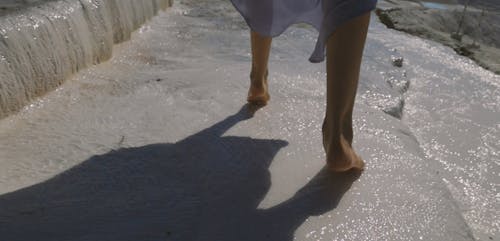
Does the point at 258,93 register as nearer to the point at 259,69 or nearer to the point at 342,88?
the point at 259,69

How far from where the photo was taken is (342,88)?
60.1 inches

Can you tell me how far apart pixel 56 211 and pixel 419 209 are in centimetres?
92

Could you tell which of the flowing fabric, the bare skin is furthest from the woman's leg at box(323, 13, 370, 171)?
the flowing fabric

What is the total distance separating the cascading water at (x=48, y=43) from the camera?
198cm

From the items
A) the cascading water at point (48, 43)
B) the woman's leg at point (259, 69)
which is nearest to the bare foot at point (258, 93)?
the woman's leg at point (259, 69)

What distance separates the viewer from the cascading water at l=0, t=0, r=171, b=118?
77.9 inches

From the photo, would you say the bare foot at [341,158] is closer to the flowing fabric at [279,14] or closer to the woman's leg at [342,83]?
the woman's leg at [342,83]

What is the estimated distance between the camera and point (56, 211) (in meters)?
1.38

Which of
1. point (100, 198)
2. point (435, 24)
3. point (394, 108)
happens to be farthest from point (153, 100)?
point (435, 24)

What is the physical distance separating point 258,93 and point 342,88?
23.8 inches

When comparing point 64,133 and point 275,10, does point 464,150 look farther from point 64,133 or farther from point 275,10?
point 64,133

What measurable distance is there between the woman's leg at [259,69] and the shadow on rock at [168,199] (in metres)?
0.34

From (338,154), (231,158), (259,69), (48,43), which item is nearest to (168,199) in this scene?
(231,158)

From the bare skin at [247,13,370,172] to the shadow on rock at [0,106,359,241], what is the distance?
0.23 ft
